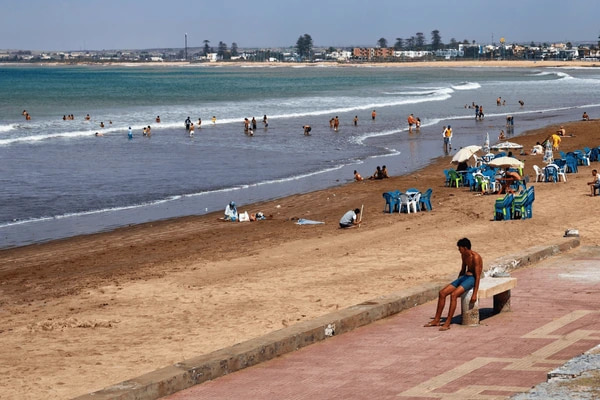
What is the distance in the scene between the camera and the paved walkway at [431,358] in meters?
8.45

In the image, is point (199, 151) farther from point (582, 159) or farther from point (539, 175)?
point (539, 175)

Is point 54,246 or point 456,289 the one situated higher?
point 456,289

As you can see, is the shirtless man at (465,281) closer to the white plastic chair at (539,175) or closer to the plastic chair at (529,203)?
the plastic chair at (529,203)

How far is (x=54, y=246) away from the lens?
20.8 m

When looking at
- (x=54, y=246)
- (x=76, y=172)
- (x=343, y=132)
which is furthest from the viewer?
(x=343, y=132)

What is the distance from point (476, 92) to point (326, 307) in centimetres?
8860

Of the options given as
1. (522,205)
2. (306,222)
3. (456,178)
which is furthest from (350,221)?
(456,178)

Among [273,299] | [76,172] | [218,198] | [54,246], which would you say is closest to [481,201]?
[218,198]

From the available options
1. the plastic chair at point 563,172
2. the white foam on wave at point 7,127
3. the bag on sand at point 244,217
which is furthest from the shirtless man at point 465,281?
the white foam on wave at point 7,127

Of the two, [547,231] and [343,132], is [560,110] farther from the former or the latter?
[547,231]

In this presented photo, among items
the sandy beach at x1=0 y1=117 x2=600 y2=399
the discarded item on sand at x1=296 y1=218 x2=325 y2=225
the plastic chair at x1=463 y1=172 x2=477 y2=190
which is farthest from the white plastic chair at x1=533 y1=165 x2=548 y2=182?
the discarded item on sand at x1=296 y1=218 x2=325 y2=225

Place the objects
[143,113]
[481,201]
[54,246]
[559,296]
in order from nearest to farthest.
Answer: [559,296]
[54,246]
[481,201]
[143,113]

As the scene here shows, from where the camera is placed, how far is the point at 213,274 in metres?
16.0

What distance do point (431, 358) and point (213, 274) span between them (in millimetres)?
7082
